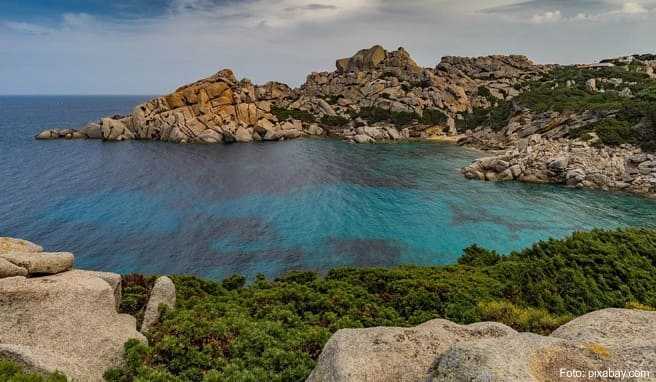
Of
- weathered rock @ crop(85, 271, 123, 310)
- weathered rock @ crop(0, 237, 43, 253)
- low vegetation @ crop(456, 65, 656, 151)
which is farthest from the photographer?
low vegetation @ crop(456, 65, 656, 151)

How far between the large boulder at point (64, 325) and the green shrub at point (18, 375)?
0.68 m

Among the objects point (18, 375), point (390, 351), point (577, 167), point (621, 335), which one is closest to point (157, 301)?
point (18, 375)

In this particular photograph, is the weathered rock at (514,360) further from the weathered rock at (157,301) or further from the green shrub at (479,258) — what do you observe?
the green shrub at (479,258)

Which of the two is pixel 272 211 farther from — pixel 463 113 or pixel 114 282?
pixel 463 113

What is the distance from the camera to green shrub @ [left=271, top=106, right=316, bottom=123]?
420ft

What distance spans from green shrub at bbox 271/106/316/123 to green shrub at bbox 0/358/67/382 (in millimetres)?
119017

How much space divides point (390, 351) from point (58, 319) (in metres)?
12.6

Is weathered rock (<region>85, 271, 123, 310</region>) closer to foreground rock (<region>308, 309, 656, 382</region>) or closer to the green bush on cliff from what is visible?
the green bush on cliff

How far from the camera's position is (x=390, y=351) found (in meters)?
10.1

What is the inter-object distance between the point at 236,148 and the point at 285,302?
3337 inches

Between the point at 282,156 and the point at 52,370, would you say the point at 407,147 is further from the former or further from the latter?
the point at 52,370

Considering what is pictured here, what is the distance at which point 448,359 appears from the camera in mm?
8109

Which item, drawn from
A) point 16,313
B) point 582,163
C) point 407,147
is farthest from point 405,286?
point 407,147

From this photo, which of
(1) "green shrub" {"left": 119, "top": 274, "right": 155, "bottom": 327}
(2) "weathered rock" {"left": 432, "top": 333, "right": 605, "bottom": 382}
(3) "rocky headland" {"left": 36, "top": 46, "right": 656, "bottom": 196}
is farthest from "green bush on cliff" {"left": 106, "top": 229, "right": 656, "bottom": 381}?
(3) "rocky headland" {"left": 36, "top": 46, "right": 656, "bottom": 196}
